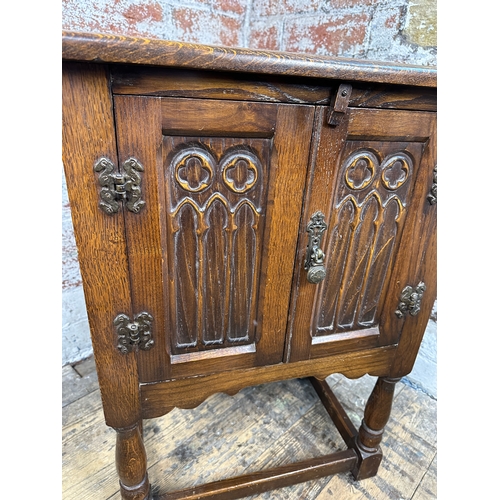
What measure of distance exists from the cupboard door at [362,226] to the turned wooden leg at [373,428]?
0.18 m

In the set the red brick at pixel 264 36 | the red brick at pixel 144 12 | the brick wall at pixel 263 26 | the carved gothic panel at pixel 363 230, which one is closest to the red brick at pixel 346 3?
the brick wall at pixel 263 26

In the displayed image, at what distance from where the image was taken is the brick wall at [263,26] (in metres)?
0.95

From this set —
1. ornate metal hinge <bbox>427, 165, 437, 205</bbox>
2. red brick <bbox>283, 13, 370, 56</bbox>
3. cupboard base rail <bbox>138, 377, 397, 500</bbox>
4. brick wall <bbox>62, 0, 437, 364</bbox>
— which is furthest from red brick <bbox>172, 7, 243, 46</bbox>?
cupboard base rail <bbox>138, 377, 397, 500</bbox>

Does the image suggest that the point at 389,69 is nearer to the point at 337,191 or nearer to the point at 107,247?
the point at 337,191

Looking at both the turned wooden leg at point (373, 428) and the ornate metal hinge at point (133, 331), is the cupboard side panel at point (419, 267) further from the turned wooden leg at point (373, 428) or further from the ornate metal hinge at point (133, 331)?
the ornate metal hinge at point (133, 331)

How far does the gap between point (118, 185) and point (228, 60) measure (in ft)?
0.73

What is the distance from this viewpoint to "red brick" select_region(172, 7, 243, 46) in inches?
42.4

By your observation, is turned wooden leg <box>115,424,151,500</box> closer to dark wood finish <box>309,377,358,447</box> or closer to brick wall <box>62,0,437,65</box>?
dark wood finish <box>309,377,358,447</box>

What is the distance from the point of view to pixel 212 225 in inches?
23.7

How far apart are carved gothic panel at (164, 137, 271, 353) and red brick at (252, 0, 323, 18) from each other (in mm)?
774

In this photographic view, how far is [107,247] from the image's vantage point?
559 millimetres

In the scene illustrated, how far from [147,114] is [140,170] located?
0.08 metres

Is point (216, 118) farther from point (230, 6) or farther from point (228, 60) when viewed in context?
point (230, 6)

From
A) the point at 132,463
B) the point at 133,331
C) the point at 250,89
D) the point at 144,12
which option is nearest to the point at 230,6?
the point at 144,12
